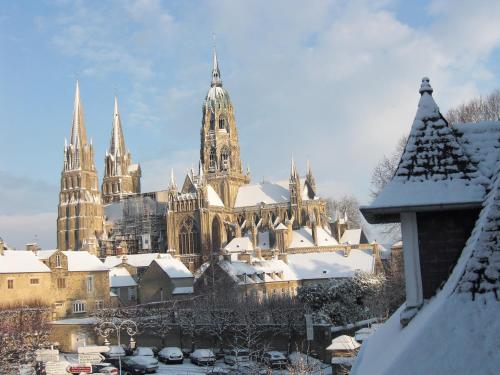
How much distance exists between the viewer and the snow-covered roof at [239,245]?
92.0 meters

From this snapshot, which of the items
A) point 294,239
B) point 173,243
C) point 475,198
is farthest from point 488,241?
point 173,243

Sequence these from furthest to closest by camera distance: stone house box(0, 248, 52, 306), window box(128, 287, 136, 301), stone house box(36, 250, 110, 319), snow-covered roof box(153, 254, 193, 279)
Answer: window box(128, 287, 136, 301) → snow-covered roof box(153, 254, 193, 279) → stone house box(36, 250, 110, 319) → stone house box(0, 248, 52, 306)

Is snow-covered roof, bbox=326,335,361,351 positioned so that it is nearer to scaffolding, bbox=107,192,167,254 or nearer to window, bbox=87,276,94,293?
window, bbox=87,276,94,293

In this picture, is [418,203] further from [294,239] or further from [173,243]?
[173,243]

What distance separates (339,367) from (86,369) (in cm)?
1274

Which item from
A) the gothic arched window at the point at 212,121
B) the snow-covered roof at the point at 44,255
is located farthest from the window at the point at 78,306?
the gothic arched window at the point at 212,121

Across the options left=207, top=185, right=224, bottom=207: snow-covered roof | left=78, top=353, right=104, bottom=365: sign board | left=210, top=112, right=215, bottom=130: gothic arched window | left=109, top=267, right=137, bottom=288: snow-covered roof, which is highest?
left=210, top=112, right=215, bottom=130: gothic arched window

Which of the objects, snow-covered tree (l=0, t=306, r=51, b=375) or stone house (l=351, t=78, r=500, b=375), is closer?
stone house (l=351, t=78, r=500, b=375)

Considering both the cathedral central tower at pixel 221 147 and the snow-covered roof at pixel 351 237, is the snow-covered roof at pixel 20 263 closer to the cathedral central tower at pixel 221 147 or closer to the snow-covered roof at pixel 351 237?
the snow-covered roof at pixel 351 237

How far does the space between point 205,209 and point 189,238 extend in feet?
17.3

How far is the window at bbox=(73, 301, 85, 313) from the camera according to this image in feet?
180

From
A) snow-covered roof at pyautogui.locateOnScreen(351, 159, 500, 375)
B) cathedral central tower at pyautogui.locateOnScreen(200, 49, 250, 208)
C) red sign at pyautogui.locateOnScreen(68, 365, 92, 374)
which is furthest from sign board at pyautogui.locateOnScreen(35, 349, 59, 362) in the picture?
cathedral central tower at pyautogui.locateOnScreen(200, 49, 250, 208)

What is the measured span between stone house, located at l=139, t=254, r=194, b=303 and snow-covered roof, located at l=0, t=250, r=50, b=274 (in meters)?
12.4

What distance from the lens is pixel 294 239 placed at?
90.9 m
